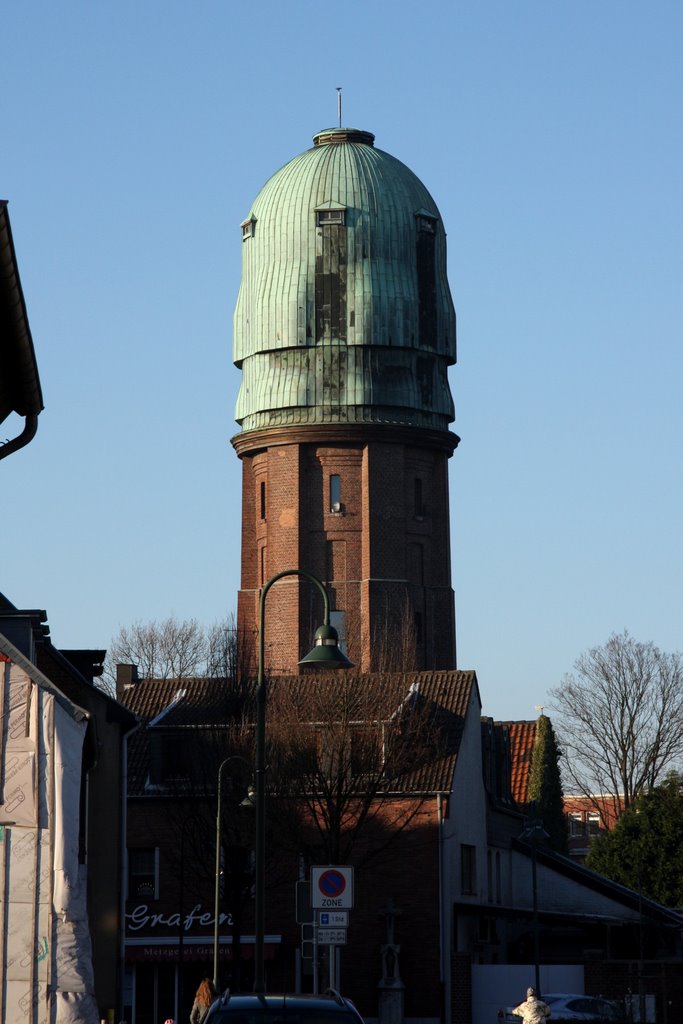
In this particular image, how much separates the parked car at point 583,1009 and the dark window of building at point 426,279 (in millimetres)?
35199

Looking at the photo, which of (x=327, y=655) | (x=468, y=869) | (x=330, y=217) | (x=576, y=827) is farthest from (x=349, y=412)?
(x=576, y=827)

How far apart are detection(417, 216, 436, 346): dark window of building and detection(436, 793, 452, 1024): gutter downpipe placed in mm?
27778

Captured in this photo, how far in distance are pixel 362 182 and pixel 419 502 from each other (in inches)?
489

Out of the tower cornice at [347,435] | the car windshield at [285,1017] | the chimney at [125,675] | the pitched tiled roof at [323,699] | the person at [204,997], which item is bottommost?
the person at [204,997]

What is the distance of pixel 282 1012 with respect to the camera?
16781 mm

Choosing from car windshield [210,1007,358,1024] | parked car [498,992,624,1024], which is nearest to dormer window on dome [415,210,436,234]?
parked car [498,992,624,1024]

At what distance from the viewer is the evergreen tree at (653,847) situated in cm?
6262

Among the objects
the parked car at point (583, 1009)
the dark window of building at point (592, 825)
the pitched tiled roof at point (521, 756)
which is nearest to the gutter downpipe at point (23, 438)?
the parked car at point (583, 1009)

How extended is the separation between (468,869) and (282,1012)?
37904 mm

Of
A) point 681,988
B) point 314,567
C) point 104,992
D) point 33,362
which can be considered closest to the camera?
point 33,362

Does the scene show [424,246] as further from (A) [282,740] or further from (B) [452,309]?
(A) [282,740]

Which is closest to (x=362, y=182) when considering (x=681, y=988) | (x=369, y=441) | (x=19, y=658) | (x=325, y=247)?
(x=325, y=247)

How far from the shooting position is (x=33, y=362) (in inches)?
955

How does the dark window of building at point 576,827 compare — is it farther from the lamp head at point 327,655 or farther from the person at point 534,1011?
the lamp head at point 327,655
